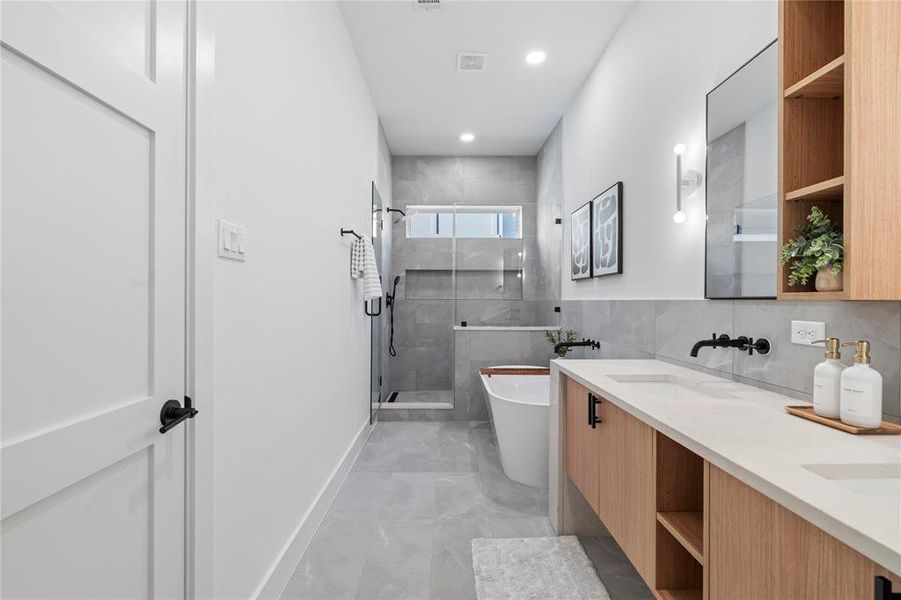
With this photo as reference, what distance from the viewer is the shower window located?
4.36 metres

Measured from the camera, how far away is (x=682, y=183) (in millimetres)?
1980

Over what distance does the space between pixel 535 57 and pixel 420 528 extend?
3067 mm

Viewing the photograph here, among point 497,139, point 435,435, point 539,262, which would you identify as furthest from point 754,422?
point 497,139

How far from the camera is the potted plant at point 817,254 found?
1.01 m

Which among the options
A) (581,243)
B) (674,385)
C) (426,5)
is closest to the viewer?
(674,385)

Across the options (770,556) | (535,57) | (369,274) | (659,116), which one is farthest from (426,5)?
(770,556)

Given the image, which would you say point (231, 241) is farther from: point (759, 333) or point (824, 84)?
point (759, 333)

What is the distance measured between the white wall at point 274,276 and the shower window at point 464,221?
187 cm

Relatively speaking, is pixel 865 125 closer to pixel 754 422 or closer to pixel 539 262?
pixel 754 422

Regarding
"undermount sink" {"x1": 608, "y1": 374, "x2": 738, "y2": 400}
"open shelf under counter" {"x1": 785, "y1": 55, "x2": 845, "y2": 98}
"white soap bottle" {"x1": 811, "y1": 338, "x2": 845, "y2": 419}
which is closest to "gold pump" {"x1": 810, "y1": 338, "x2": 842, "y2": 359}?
"white soap bottle" {"x1": 811, "y1": 338, "x2": 845, "y2": 419}

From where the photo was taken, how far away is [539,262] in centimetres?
420

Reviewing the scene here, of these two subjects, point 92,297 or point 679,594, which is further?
point 679,594

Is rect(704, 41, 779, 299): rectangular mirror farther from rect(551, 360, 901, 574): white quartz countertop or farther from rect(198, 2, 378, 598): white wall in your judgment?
rect(198, 2, 378, 598): white wall

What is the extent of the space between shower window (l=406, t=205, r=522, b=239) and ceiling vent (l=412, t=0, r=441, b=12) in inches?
81.0
